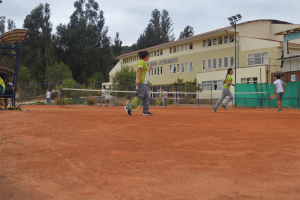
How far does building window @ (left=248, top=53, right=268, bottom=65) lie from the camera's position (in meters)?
33.2

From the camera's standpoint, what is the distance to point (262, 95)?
989 inches

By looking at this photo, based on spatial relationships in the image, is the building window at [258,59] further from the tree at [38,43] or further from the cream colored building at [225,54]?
the tree at [38,43]

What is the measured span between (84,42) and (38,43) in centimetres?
995

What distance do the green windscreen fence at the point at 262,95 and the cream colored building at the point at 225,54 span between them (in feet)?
6.87

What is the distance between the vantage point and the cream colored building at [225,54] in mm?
32531

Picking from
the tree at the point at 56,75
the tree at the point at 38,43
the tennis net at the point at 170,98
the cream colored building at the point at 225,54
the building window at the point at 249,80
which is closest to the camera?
the tennis net at the point at 170,98

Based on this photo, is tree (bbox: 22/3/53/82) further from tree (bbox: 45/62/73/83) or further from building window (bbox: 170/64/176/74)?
building window (bbox: 170/64/176/74)

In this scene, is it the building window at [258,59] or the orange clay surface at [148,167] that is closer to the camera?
the orange clay surface at [148,167]

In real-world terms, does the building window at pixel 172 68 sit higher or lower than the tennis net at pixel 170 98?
higher

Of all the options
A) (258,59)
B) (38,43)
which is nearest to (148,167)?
(258,59)

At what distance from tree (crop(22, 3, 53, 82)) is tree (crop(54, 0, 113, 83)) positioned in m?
5.13

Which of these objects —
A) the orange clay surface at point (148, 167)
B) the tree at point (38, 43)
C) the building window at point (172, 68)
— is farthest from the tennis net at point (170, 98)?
the tree at point (38, 43)

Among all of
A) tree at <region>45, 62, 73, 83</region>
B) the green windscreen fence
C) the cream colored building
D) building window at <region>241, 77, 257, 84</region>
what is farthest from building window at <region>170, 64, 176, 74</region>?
the green windscreen fence

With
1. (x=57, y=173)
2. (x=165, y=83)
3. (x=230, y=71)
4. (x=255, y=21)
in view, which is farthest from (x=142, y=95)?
(x=165, y=83)
